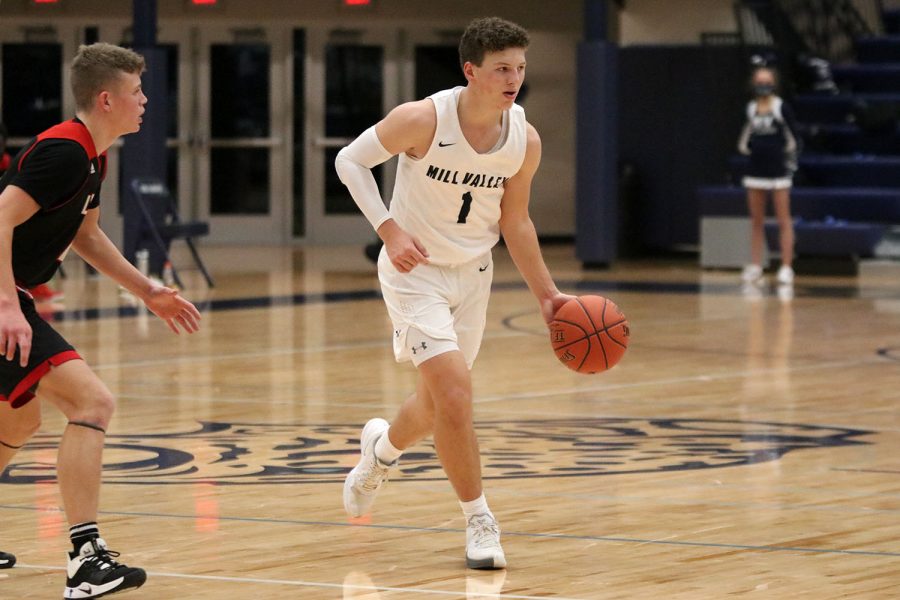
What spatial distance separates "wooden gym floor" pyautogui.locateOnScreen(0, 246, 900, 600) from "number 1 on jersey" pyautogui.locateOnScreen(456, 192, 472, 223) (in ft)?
3.25

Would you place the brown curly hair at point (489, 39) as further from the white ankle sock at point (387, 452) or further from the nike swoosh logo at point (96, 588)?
the nike swoosh logo at point (96, 588)

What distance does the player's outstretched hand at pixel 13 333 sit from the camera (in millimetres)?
4348

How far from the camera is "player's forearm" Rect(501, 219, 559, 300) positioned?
209 inches

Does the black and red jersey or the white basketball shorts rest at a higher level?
the black and red jersey

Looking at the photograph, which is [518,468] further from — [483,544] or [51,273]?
[51,273]

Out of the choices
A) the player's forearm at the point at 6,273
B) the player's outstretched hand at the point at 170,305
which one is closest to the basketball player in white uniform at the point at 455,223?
the player's outstretched hand at the point at 170,305

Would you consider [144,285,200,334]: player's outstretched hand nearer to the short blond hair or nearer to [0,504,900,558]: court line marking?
the short blond hair

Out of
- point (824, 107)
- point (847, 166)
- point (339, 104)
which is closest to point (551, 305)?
point (847, 166)

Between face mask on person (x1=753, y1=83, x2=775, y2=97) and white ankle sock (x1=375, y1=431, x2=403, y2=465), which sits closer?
white ankle sock (x1=375, y1=431, x2=403, y2=465)

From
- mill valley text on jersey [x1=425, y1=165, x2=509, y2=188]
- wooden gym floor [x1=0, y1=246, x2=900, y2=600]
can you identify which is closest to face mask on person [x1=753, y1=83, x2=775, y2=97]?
wooden gym floor [x1=0, y1=246, x2=900, y2=600]

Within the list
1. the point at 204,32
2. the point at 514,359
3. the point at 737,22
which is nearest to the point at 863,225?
the point at 737,22

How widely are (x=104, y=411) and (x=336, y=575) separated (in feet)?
2.57

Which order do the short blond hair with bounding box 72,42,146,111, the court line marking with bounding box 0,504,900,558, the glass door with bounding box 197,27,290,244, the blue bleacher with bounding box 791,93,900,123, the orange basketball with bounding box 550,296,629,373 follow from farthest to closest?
the glass door with bounding box 197,27,290,244
the blue bleacher with bounding box 791,93,900,123
the orange basketball with bounding box 550,296,629,373
the court line marking with bounding box 0,504,900,558
the short blond hair with bounding box 72,42,146,111

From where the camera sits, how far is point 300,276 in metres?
17.2
